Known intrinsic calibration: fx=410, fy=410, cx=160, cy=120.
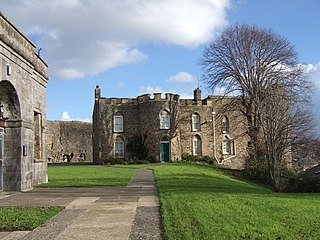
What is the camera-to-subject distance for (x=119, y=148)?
41969 millimetres

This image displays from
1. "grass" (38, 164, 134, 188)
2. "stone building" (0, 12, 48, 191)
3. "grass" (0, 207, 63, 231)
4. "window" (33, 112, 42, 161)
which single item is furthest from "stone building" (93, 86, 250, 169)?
"grass" (0, 207, 63, 231)

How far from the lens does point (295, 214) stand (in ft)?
31.3

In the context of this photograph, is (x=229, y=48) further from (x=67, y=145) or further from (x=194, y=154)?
(x=67, y=145)

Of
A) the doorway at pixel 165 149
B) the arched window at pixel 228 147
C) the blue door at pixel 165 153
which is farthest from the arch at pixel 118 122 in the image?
the arched window at pixel 228 147

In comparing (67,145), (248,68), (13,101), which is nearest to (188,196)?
(13,101)

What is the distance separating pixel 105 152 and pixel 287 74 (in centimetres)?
A: 1903

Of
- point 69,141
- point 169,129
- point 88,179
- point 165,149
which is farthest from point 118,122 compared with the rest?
point 88,179

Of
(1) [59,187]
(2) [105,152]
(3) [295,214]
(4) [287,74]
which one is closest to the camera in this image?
A: (3) [295,214]

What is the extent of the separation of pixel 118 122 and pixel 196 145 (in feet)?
28.2

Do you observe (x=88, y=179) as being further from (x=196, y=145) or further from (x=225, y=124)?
(x=225, y=124)

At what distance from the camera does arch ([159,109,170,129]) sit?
134 feet

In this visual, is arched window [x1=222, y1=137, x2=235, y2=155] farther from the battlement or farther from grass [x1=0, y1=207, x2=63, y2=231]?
grass [x1=0, y1=207, x2=63, y2=231]

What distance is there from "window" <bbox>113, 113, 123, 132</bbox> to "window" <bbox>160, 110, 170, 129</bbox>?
4324 mm

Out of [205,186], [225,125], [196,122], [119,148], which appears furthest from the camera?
[225,125]
